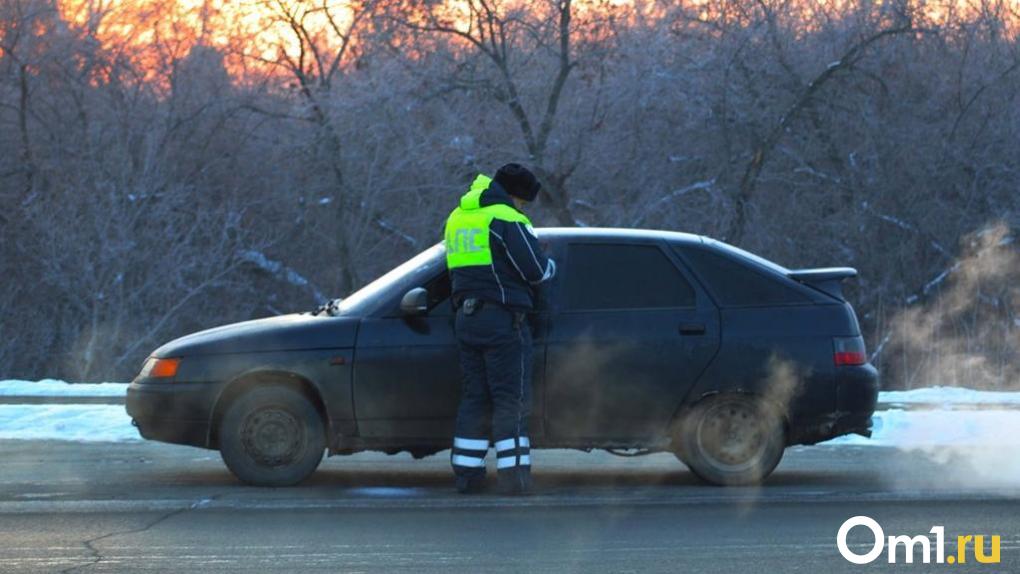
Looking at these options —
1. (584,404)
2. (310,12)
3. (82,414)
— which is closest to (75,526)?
(584,404)

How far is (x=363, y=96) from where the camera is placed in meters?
23.8

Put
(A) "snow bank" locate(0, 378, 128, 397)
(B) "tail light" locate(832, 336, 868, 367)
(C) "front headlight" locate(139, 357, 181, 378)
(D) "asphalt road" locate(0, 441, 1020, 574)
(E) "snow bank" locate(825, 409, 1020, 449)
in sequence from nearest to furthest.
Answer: (D) "asphalt road" locate(0, 441, 1020, 574) < (C) "front headlight" locate(139, 357, 181, 378) < (B) "tail light" locate(832, 336, 868, 367) < (E) "snow bank" locate(825, 409, 1020, 449) < (A) "snow bank" locate(0, 378, 128, 397)

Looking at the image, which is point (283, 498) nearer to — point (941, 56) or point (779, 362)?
point (779, 362)

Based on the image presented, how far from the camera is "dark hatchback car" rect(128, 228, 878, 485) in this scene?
345 inches

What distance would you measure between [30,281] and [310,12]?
655 centimetres

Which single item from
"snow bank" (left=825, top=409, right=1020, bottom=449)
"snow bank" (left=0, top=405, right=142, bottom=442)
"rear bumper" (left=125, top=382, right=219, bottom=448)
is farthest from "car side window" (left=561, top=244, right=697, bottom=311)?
"snow bank" (left=0, top=405, right=142, bottom=442)

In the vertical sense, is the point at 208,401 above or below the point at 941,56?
below

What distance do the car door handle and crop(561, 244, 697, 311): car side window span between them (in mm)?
146

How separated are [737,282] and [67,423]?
6076 millimetres

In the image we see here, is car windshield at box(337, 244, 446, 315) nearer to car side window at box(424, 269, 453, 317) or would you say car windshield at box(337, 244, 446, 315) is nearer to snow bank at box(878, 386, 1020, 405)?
car side window at box(424, 269, 453, 317)

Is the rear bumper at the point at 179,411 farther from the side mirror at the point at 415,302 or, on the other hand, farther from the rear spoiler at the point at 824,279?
the rear spoiler at the point at 824,279

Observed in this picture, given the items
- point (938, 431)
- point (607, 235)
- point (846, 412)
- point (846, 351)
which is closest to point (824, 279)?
point (846, 351)

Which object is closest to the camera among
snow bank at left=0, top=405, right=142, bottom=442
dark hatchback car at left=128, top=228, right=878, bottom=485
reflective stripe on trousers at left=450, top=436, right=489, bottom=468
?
reflective stripe on trousers at left=450, top=436, right=489, bottom=468

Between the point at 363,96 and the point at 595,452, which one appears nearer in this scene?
the point at 595,452
